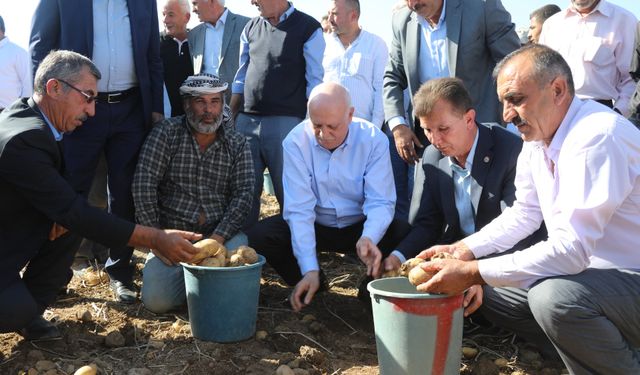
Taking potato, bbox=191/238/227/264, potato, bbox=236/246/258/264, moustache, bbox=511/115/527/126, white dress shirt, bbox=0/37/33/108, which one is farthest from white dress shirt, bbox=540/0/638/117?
white dress shirt, bbox=0/37/33/108

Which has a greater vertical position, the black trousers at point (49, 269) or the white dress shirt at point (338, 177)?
the white dress shirt at point (338, 177)

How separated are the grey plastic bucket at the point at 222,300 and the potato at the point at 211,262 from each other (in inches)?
2.9

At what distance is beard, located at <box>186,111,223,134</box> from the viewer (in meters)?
4.43

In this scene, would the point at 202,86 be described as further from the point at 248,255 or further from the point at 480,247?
the point at 480,247

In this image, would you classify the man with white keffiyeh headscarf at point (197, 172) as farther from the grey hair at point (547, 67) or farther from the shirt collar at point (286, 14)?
the grey hair at point (547, 67)

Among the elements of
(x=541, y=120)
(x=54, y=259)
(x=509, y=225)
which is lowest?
(x=54, y=259)

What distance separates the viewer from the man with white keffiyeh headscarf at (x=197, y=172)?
4.38 metres

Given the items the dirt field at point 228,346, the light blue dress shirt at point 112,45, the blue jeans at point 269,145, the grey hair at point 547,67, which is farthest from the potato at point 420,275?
the light blue dress shirt at point 112,45

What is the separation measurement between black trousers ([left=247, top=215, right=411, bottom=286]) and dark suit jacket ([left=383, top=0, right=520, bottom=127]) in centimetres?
94

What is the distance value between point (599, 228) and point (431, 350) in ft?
2.87

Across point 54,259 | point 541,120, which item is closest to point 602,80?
point 541,120

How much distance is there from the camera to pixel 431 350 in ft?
9.67

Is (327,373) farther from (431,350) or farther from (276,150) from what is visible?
(276,150)

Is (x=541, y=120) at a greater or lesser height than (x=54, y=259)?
greater
